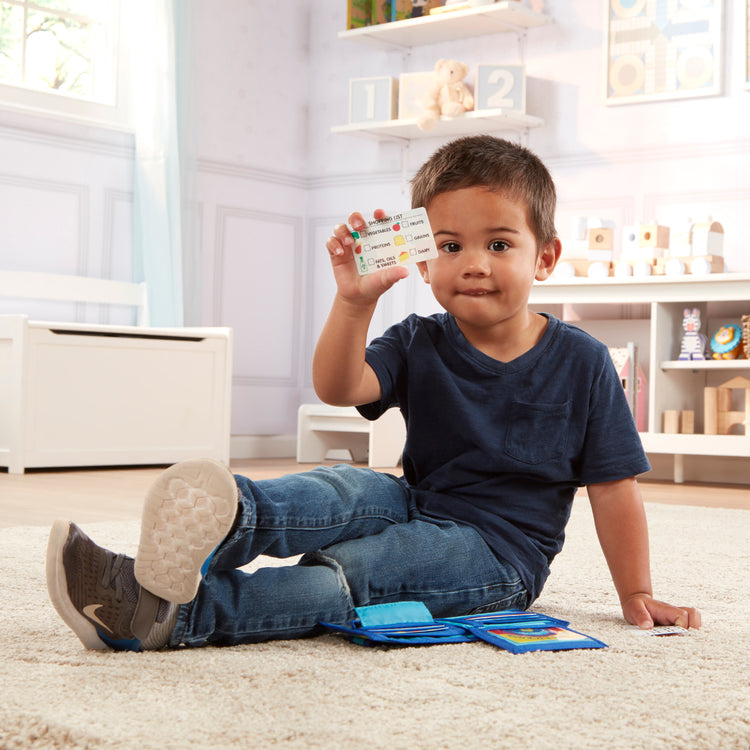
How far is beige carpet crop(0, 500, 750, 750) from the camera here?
620 millimetres

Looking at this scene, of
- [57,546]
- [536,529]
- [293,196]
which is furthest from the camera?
[293,196]

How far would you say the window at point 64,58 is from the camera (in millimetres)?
3426

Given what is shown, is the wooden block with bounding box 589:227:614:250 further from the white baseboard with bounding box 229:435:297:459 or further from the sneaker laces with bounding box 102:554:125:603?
the sneaker laces with bounding box 102:554:125:603

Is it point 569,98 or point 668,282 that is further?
point 569,98

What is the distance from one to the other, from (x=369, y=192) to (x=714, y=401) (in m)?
1.63

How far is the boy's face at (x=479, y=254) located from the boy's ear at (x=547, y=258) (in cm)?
6

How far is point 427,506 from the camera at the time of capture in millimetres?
1035

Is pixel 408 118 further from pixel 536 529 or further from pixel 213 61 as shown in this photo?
pixel 536 529

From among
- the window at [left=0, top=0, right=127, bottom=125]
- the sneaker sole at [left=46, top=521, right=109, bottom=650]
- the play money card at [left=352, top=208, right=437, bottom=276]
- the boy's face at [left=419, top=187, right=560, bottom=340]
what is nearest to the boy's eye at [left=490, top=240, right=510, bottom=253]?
the boy's face at [left=419, top=187, right=560, bottom=340]

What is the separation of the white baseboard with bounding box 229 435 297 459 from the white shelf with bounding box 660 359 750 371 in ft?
5.33

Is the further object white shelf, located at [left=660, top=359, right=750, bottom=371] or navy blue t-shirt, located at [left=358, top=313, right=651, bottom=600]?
white shelf, located at [left=660, top=359, right=750, bottom=371]

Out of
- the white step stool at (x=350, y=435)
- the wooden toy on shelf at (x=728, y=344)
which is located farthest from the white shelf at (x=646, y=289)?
the white step stool at (x=350, y=435)

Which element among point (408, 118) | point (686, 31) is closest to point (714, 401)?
point (686, 31)

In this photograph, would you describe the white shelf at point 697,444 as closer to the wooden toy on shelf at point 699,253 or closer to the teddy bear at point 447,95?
the wooden toy on shelf at point 699,253
